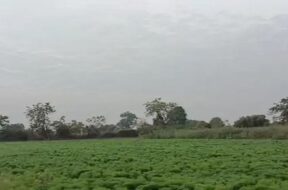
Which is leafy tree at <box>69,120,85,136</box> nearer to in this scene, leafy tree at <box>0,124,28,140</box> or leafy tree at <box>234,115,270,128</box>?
leafy tree at <box>0,124,28,140</box>

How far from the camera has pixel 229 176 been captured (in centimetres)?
1314

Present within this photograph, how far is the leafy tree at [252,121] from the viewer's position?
65.6m

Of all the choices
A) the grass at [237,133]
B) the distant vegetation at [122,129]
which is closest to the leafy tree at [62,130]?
the distant vegetation at [122,129]

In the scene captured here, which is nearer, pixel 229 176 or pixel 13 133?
pixel 229 176

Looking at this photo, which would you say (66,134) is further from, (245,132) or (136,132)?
(245,132)

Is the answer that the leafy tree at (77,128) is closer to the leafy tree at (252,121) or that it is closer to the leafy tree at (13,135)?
the leafy tree at (13,135)

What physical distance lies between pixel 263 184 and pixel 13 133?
71757 mm

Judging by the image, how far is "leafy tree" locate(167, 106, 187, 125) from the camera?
82.8 m

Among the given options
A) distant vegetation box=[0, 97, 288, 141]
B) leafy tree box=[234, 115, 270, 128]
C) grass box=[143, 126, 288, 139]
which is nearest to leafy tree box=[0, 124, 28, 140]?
distant vegetation box=[0, 97, 288, 141]

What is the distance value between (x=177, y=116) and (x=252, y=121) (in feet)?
63.1

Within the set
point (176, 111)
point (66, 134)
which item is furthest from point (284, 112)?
point (66, 134)

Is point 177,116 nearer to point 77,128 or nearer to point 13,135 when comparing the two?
point 77,128

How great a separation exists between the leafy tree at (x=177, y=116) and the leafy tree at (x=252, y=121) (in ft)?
57.8

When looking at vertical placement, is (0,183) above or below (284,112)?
below
